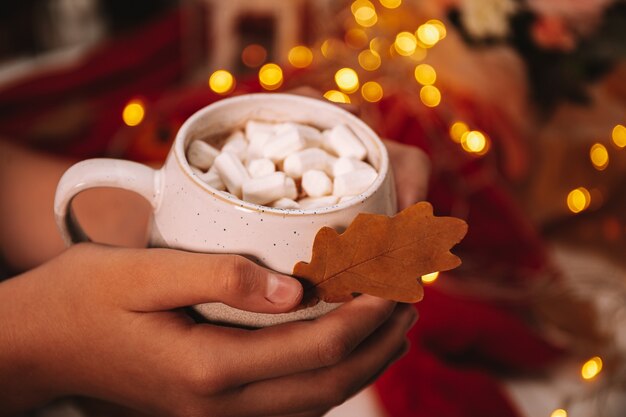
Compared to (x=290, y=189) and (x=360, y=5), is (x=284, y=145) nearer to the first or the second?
(x=290, y=189)

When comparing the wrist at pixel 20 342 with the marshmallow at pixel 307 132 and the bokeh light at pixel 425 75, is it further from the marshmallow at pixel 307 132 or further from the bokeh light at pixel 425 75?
the bokeh light at pixel 425 75

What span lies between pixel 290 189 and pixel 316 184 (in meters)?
0.03

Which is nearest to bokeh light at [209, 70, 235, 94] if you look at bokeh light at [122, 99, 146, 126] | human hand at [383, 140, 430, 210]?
bokeh light at [122, 99, 146, 126]

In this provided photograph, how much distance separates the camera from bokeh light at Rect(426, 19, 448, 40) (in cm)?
160

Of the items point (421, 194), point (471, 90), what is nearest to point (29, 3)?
point (471, 90)

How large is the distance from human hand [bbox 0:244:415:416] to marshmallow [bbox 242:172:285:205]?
6cm

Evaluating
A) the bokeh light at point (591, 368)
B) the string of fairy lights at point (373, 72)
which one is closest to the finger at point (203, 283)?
the bokeh light at point (591, 368)

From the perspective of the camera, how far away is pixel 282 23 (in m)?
1.91

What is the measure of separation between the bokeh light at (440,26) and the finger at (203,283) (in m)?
1.23

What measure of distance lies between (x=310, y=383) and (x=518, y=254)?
86 centimetres

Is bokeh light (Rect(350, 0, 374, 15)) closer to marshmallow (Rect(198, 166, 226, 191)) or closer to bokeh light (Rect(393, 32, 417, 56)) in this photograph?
bokeh light (Rect(393, 32, 417, 56))

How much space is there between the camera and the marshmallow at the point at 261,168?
1.90ft

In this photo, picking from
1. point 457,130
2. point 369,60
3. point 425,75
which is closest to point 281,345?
point 457,130

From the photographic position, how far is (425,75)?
1.56 metres
